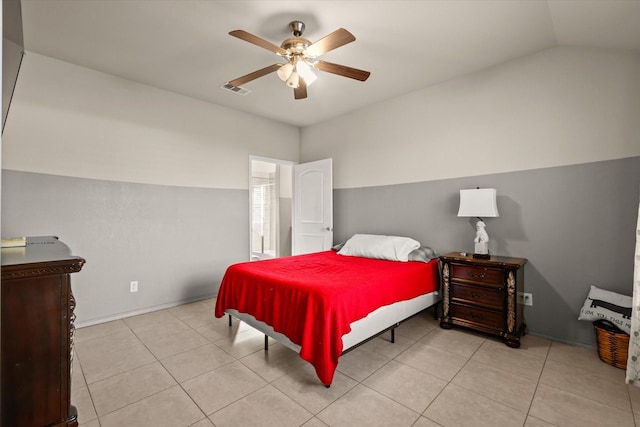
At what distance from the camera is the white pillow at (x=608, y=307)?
89.0 inches

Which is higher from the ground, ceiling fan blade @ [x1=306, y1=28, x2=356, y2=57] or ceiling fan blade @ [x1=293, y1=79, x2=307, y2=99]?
ceiling fan blade @ [x1=306, y1=28, x2=356, y2=57]

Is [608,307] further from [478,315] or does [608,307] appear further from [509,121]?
[509,121]

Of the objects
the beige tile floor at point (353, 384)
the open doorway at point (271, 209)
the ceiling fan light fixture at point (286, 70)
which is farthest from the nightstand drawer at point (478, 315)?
the open doorway at point (271, 209)

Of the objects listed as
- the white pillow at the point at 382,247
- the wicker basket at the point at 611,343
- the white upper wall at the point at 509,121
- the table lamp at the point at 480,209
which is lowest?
the wicker basket at the point at 611,343

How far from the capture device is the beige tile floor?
176cm

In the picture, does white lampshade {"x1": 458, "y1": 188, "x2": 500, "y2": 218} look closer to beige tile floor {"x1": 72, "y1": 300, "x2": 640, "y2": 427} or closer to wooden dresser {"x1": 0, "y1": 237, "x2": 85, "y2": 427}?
beige tile floor {"x1": 72, "y1": 300, "x2": 640, "y2": 427}

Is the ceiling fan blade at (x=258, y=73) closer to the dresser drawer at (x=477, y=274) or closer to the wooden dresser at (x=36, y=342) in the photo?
the wooden dresser at (x=36, y=342)

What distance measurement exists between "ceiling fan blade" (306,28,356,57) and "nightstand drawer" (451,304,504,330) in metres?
2.59

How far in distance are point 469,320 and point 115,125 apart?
14.0 feet

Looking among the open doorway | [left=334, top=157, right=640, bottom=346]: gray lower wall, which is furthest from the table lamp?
the open doorway

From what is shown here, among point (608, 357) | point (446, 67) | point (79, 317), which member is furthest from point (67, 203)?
point (608, 357)

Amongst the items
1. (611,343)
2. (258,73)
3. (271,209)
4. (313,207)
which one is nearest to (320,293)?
(258,73)

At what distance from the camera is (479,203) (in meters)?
2.92

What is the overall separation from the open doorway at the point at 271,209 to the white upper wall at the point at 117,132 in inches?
71.3
